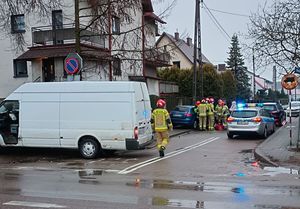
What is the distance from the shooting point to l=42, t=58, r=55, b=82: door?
30.8 meters

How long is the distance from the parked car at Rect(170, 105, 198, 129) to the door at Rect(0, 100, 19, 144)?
14.1 meters

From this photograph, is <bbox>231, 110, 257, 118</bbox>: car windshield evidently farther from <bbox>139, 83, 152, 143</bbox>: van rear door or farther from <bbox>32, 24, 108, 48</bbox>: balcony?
<bbox>32, 24, 108, 48</bbox>: balcony

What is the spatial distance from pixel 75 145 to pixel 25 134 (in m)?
1.72

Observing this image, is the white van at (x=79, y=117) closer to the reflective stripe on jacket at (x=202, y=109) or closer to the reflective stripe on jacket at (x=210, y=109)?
the reflective stripe on jacket at (x=202, y=109)

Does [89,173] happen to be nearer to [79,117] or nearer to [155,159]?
[155,159]

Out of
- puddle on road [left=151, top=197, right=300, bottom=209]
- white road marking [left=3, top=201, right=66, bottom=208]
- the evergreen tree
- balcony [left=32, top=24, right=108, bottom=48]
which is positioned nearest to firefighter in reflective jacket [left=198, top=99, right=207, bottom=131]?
balcony [left=32, top=24, right=108, bottom=48]

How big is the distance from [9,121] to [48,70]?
1599 centimetres

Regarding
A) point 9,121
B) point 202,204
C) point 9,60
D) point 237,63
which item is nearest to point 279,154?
point 202,204

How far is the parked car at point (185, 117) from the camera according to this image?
91.4 feet

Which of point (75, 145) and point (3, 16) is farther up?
point (3, 16)

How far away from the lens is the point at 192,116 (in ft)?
91.9

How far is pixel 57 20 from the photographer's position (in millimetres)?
30125

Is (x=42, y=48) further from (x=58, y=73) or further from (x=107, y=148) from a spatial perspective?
(x=107, y=148)

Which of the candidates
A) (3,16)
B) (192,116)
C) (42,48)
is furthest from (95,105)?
(42,48)
